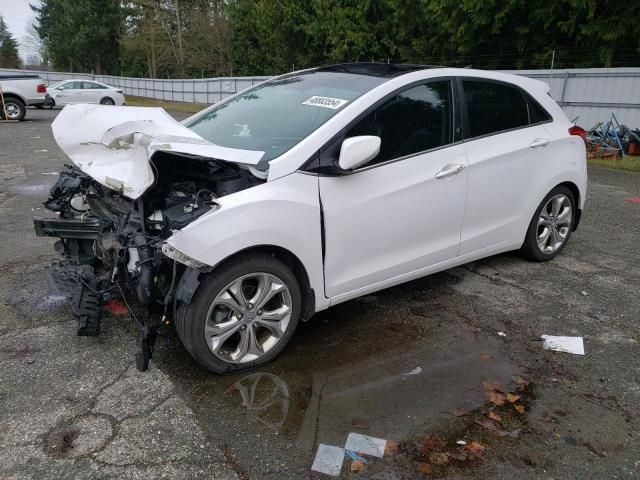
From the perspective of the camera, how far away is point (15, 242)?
545 centimetres

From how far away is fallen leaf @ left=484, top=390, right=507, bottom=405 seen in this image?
299cm

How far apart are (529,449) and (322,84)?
275 centimetres

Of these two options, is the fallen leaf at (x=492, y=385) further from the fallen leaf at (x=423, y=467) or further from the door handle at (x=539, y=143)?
the door handle at (x=539, y=143)

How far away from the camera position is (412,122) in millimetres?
3742

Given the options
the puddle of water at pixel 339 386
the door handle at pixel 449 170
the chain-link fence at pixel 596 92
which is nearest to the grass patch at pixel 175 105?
the chain-link fence at pixel 596 92

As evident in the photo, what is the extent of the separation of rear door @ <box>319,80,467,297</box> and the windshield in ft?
0.88

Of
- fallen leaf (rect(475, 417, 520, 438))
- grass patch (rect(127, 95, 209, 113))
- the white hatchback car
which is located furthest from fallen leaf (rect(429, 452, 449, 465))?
the white hatchback car

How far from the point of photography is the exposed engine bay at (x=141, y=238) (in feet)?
9.93

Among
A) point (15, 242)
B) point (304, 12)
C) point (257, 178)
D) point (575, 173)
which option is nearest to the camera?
point (257, 178)

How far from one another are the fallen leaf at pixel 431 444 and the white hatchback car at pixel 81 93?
82.1 feet

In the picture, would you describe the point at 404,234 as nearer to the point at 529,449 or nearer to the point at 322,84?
the point at 322,84

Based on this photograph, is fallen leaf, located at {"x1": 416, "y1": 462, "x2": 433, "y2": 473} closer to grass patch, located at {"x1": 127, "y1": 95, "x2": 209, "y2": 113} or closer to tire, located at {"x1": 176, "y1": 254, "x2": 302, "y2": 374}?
tire, located at {"x1": 176, "y1": 254, "x2": 302, "y2": 374}

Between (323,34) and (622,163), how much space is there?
2197 cm

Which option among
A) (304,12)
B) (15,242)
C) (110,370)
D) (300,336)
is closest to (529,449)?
(300,336)
